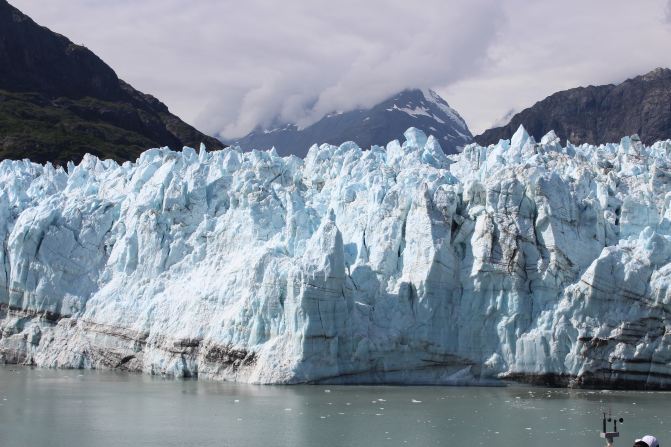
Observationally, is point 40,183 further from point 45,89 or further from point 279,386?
point 45,89

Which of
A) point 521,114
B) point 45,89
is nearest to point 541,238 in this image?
point 521,114

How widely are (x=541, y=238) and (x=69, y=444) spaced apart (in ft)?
50.0

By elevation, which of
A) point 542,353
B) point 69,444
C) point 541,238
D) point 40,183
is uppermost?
point 40,183

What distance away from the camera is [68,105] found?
85.8 meters

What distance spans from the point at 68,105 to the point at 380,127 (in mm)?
27130

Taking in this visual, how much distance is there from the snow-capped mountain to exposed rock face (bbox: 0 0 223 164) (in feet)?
20.2

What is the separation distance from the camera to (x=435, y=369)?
28516mm

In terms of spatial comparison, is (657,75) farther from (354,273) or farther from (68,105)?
(354,273)

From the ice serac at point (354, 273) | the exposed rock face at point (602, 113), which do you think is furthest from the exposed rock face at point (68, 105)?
the ice serac at point (354, 273)

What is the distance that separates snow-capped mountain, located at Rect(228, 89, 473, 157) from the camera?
81.3 meters

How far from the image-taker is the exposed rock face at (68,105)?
7438cm

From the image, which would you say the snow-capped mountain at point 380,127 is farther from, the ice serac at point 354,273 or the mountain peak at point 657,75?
the ice serac at point 354,273

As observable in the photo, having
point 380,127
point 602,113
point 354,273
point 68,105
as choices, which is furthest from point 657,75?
point 354,273

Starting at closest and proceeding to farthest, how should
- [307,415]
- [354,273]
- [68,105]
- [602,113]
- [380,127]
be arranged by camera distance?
[307,415] < [354,273] < [380,127] < [68,105] < [602,113]
